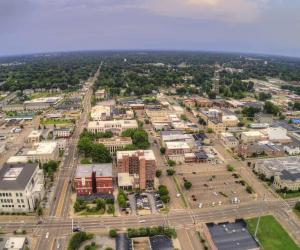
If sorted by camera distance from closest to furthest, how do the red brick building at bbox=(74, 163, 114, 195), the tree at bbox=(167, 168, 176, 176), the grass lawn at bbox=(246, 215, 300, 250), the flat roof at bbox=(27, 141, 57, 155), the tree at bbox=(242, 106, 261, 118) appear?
the grass lawn at bbox=(246, 215, 300, 250) → the red brick building at bbox=(74, 163, 114, 195) → the tree at bbox=(167, 168, 176, 176) → the flat roof at bbox=(27, 141, 57, 155) → the tree at bbox=(242, 106, 261, 118)

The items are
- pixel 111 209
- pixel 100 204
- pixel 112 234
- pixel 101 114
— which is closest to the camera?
pixel 112 234

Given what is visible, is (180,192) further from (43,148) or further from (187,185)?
(43,148)

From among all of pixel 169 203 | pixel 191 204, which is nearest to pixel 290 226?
pixel 191 204

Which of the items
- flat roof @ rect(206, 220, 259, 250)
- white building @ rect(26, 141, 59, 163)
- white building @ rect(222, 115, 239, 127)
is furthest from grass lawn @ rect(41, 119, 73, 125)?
flat roof @ rect(206, 220, 259, 250)

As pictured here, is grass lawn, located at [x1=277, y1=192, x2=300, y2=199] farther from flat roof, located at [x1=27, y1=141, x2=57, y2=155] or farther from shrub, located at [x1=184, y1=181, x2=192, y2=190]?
flat roof, located at [x1=27, y1=141, x2=57, y2=155]

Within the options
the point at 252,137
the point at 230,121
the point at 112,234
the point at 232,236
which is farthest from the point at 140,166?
the point at 230,121

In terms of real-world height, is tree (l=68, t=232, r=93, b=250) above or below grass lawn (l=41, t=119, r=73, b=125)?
below
